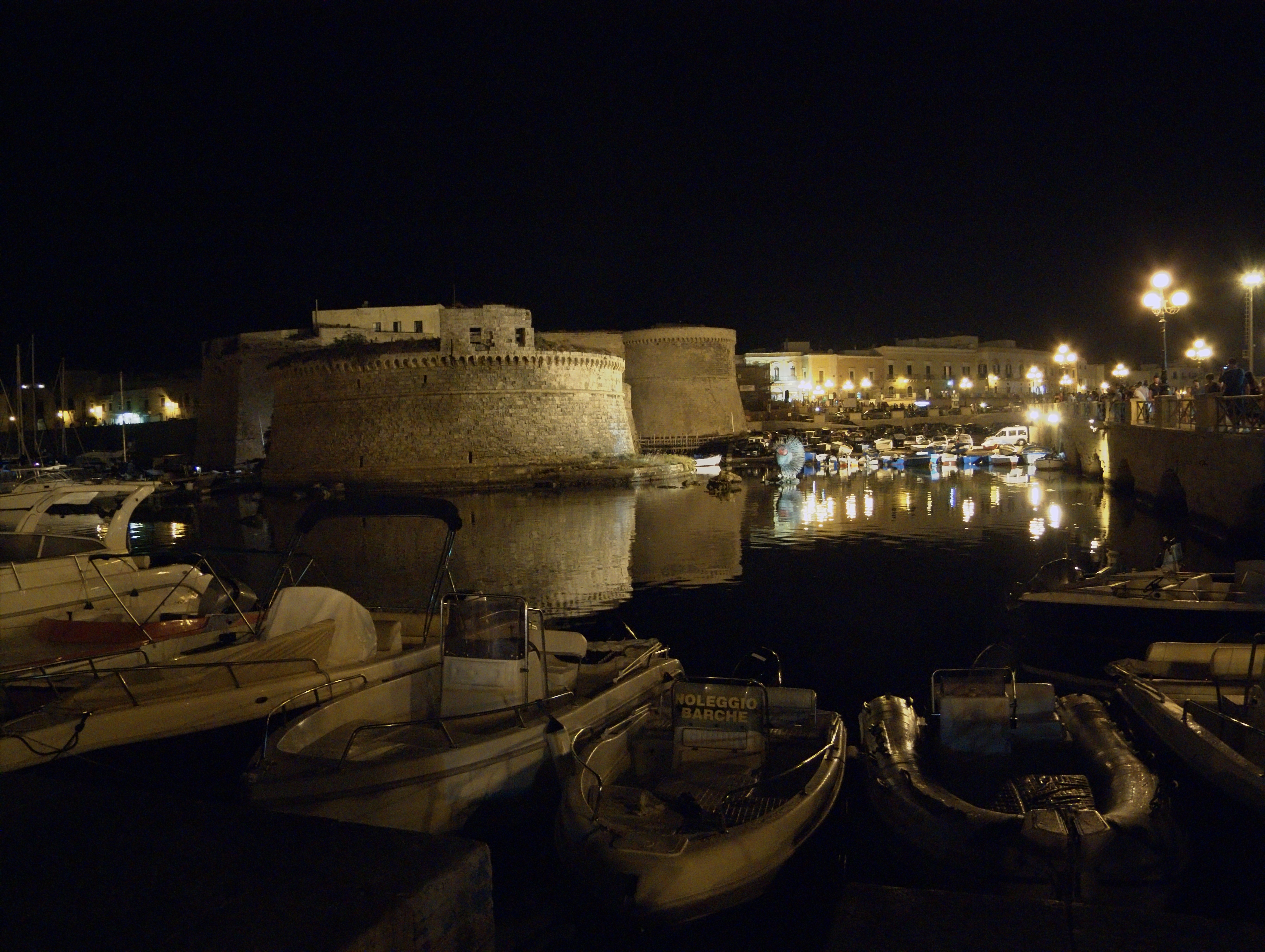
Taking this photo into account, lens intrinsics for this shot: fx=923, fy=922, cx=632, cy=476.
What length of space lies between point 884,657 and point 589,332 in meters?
40.5

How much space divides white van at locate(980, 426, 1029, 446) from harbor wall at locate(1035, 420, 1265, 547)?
1321cm

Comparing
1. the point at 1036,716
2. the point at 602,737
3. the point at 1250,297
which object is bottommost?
the point at 1036,716

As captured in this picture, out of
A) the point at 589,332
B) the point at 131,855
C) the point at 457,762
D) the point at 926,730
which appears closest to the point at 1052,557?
the point at 926,730

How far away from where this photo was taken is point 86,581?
9766 mm

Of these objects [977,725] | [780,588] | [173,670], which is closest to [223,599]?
[173,670]

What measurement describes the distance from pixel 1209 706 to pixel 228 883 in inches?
251

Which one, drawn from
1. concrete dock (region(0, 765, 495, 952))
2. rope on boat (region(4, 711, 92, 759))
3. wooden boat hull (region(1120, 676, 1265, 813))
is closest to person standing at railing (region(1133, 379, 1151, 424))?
wooden boat hull (region(1120, 676, 1265, 813))

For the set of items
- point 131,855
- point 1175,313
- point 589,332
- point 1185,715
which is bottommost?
point 1185,715

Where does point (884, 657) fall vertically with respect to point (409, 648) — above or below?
below

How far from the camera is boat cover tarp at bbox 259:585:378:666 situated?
7332mm

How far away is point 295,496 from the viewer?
108 feet

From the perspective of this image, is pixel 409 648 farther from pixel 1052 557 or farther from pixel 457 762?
pixel 1052 557

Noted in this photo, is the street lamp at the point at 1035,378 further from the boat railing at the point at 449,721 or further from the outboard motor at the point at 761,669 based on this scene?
the boat railing at the point at 449,721

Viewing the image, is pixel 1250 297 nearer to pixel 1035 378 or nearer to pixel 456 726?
pixel 456 726
